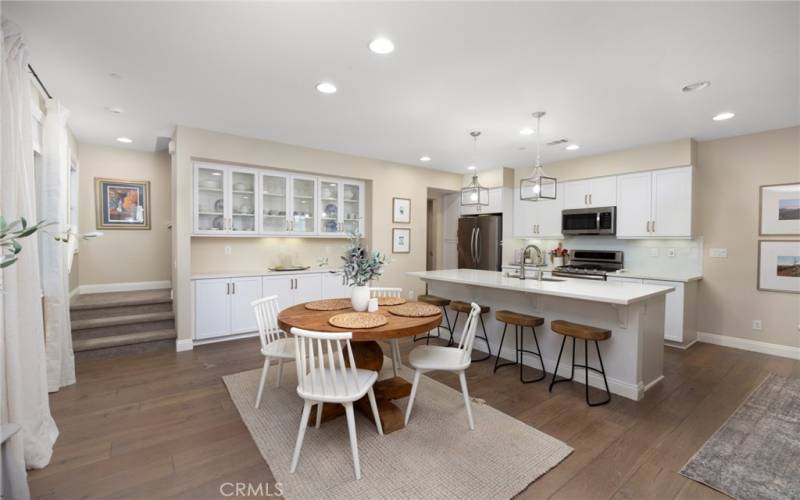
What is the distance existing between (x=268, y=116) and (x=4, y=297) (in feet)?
8.55

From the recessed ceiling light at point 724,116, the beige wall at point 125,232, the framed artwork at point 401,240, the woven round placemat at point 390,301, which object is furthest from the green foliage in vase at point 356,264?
the beige wall at point 125,232

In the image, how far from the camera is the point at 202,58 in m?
2.58

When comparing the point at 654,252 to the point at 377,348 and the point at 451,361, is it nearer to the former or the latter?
the point at 451,361

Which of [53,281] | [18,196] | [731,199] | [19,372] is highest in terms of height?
[731,199]

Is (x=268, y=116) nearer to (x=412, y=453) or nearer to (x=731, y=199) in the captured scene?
(x=412, y=453)

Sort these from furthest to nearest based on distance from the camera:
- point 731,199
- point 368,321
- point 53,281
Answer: point 731,199 → point 53,281 → point 368,321

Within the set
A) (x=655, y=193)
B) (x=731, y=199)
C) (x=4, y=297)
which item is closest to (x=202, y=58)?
(x=4, y=297)

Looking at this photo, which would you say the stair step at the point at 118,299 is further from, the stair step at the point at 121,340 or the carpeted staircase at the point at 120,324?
the stair step at the point at 121,340

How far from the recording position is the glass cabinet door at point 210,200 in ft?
14.7

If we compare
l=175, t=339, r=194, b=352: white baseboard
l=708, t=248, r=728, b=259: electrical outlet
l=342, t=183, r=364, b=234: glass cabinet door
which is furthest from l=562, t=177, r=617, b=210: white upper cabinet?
l=175, t=339, r=194, b=352: white baseboard

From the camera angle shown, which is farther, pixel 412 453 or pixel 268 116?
pixel 268 116

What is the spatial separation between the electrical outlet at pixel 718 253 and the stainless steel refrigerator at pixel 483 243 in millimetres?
2838

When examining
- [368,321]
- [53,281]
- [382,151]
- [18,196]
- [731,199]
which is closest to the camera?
[18,196]

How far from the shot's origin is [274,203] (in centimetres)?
510
